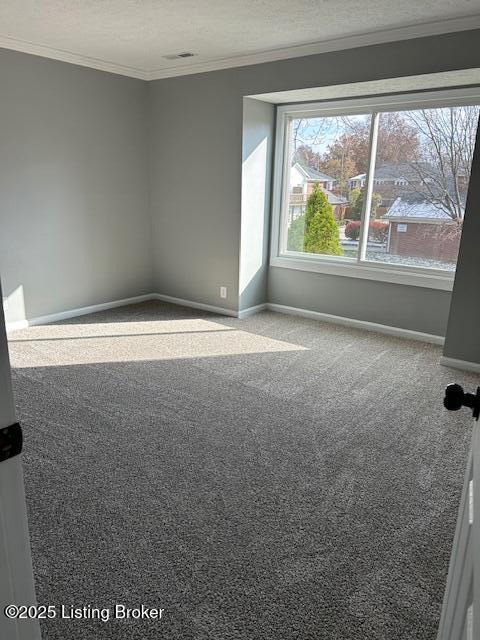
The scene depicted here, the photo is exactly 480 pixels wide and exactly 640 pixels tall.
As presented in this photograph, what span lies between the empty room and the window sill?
25 mm

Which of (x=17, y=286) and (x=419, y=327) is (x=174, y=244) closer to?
(x=17, y=286)

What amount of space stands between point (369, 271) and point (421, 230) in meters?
0.59

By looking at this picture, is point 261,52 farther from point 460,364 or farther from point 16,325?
point 16,325

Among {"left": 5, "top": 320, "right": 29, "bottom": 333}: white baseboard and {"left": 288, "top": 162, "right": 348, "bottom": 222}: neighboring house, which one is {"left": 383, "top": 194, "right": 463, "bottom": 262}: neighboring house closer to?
{"left": 288, "top": 162, "right": 348, "bottom": 222}: neighboring house

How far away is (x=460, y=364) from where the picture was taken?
12.4ft

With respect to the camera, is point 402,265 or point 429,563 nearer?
point 429,563

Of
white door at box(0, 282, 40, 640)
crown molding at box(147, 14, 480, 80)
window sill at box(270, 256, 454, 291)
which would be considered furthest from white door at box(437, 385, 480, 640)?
window sill at box(270, 256, 454, 291)

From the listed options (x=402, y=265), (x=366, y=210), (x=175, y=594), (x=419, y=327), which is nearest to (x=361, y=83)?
(x=366, y=210)

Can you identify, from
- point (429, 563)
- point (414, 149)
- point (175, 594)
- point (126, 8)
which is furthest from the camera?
point (414, 149)

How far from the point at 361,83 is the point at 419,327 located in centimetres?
215

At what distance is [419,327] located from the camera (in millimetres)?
4426

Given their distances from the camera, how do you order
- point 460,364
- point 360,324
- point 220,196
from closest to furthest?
1. point 460,364
2. point 360,324
3. point 220,196

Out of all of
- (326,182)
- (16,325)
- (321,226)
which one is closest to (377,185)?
(326,182)

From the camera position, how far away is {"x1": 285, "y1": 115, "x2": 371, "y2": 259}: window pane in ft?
15.1
